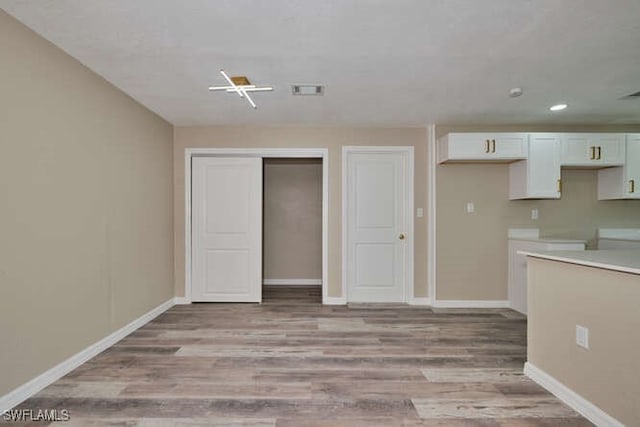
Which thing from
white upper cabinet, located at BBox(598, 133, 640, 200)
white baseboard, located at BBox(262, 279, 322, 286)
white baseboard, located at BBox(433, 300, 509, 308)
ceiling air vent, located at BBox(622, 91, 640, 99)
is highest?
ceiling air vent, located at BBox(622, 91, 640, 99)

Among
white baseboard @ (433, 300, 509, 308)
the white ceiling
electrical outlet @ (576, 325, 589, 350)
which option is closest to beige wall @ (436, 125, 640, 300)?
white baseboard @ (433, 300, 509, 308)

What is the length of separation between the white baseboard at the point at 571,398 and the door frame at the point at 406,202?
1.90 m

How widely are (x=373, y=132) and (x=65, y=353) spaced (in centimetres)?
385

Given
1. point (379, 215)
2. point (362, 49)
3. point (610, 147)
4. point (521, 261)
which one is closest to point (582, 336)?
point (521, 261)

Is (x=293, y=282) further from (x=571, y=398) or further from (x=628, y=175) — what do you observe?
(x=628, y=175)

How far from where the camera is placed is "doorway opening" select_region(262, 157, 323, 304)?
5547 mm

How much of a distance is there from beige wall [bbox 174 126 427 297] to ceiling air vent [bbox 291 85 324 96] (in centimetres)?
115

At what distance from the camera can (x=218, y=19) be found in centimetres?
194

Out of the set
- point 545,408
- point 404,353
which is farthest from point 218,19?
point 545,408

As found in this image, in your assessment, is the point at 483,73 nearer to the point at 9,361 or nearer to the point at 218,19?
the point at 218,19

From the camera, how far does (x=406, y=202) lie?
4250 millimetres

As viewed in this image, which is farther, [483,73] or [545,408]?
[483,73]

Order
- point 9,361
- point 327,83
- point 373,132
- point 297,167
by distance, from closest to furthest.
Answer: point 9,361 → point 327,83 → point 373,132 → point 297,167

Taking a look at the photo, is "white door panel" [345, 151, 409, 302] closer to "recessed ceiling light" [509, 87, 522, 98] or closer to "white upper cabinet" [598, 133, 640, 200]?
"recessed ceiling light" [509, 87, 522, 98]
